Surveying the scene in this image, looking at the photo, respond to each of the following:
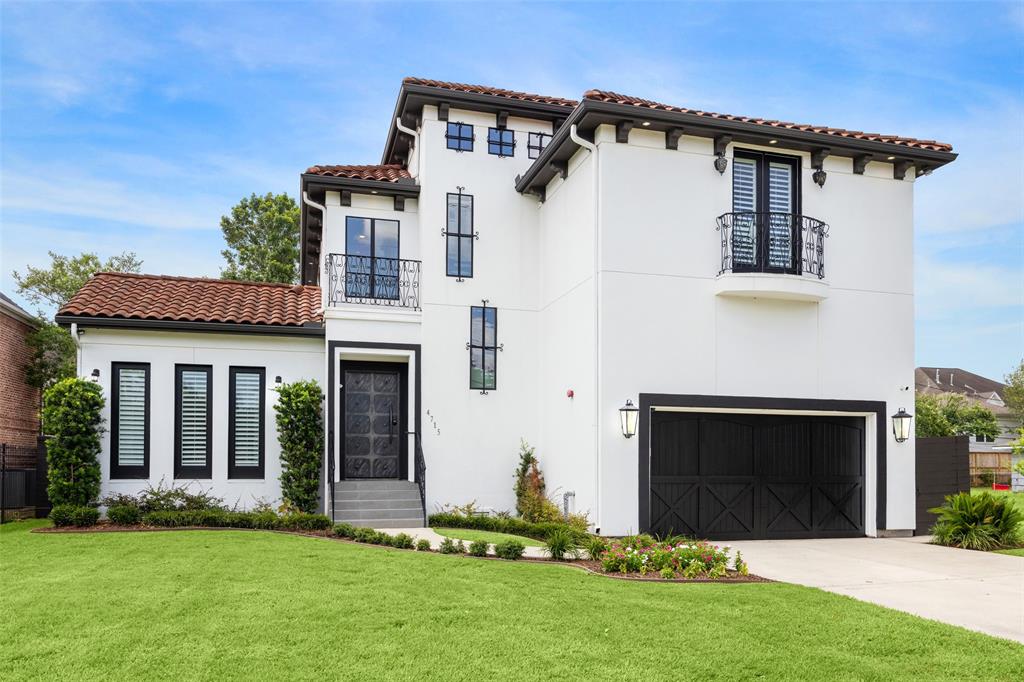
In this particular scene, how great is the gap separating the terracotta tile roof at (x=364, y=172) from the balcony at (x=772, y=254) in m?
6.66

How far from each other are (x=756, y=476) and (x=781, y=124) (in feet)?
19.5

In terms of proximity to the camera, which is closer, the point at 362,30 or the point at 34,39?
the point at 34,39

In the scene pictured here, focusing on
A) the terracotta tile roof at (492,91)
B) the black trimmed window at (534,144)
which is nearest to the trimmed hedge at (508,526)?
the black trimmed window at (534,144)

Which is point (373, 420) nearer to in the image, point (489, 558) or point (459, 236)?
point (459, 236)

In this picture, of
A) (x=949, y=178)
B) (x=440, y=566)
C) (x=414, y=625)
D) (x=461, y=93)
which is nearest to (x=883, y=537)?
(x=949, y=178)

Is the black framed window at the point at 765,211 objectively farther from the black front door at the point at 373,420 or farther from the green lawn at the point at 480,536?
the black front door at the point at 373,420

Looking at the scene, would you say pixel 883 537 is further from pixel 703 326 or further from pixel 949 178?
pixel 949 178

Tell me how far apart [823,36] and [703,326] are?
6.29 m

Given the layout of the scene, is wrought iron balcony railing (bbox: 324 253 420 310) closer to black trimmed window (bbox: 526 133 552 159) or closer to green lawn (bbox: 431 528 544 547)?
black trimmed window (bbox: 526 133 552 159)

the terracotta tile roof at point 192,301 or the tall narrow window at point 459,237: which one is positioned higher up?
the tall narrow window at point 459,237

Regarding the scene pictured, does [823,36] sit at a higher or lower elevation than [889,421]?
higher

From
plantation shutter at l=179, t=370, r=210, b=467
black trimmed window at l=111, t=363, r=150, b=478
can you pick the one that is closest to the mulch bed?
black trimmed window at l=111, t=363, r=150, b=478

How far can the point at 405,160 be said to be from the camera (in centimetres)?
1784

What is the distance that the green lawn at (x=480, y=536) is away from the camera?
1144 centimetres
